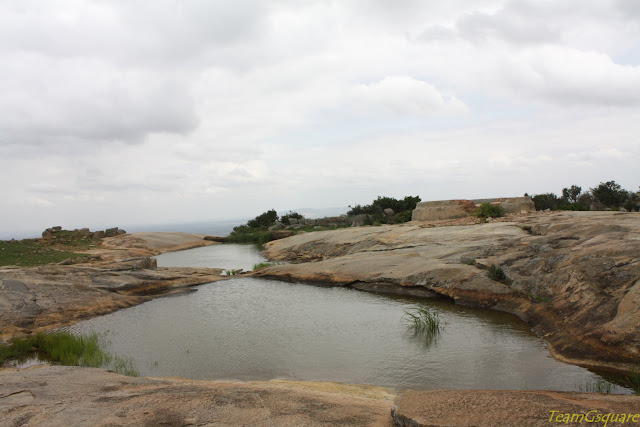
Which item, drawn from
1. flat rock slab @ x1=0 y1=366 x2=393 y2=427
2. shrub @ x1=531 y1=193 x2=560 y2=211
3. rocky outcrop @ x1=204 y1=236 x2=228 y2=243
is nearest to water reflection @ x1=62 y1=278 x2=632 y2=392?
flat rock slab @ x1=0 y1=366 x2=393 y2=427

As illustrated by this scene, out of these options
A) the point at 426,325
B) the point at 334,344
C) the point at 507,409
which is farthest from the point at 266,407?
the point at 426,325

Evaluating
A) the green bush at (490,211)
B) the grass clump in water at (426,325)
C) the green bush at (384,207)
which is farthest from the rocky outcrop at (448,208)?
the grass clump in water at (426,325)

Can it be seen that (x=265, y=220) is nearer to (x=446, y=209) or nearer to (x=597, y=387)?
(x=446, y=209)

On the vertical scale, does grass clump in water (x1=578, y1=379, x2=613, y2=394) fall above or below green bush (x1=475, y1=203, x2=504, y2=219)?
below

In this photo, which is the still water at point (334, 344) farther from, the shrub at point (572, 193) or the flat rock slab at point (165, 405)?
the shrub at point (572, 193)

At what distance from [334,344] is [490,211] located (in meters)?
16.2

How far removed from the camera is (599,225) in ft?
41.5

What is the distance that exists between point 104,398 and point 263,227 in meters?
44.0

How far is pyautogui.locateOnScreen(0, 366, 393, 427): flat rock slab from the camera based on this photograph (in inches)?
163

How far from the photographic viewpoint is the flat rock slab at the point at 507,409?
3777 millimetres

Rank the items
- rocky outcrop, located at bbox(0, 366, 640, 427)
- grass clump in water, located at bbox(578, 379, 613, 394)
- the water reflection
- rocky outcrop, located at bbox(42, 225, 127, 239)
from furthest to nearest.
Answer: rocky outcrop, located at bbox(42, 225, 127, 239) → the water reflection → grass clump in water, located at bbox(578, 379, 613, 394) → rocky outcrop, located at bbox(0, 366, 640, 427)

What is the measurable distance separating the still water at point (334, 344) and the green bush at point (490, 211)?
11210 mm

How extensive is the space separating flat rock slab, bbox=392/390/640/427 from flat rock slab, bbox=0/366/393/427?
428 mm

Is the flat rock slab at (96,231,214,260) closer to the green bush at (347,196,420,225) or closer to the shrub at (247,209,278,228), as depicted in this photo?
the shrub at (247,209,278,228)
